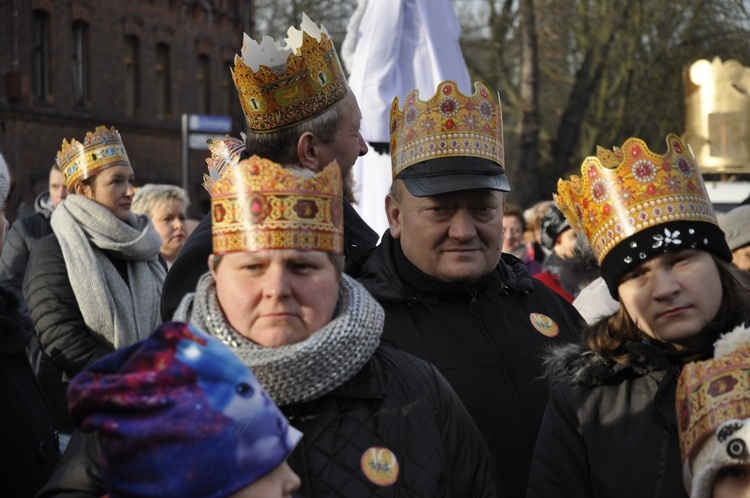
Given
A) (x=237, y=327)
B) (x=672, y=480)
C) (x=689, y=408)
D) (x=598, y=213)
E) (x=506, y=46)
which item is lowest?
(x=672, y=480)

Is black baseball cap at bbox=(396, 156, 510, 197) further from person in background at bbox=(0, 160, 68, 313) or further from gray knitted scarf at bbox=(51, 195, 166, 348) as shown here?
person in background at bbox=(0, 160, 68, 313)

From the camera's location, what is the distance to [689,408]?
315 centimetres

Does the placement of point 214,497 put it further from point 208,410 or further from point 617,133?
point 617,133

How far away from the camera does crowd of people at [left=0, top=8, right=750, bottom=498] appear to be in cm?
254

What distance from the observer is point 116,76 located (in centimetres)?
2923

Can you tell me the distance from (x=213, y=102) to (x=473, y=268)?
1202 inches

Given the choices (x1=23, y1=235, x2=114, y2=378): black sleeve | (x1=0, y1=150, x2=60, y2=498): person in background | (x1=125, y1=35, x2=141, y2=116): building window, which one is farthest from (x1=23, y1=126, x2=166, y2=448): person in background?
(x1=125, y1=35, x2=141, y2=116): building window

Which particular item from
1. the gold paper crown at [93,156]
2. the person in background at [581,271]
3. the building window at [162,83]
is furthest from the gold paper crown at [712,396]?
the building window at [162,83]

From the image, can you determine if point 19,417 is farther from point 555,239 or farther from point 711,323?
point 555,239

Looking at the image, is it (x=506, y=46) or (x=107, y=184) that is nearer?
(x=107, y=184)

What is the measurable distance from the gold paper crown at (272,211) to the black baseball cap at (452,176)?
38.7 inches

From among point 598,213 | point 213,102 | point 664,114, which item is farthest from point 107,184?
point 213,102

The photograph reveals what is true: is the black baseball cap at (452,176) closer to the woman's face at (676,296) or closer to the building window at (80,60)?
the woman's face at (676,296)

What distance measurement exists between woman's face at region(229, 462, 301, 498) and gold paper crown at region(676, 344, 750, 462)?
1040mm
